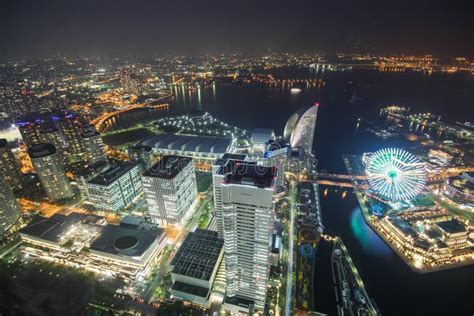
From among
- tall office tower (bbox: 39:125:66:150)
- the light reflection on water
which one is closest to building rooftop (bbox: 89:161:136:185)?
tall office tower (bbox: 39:125:66:150)

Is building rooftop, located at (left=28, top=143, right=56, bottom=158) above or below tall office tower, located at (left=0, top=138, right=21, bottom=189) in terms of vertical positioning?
above

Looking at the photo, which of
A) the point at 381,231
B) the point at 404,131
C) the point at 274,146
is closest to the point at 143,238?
the point at 274,146

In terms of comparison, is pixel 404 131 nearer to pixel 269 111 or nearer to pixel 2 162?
pixel 269 111

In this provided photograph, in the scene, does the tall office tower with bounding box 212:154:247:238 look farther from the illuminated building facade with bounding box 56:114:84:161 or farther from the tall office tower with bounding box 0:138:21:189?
the illuminated building facade with bounding box 56:114:84:161

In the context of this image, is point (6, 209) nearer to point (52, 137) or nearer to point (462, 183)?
point (52, 137)

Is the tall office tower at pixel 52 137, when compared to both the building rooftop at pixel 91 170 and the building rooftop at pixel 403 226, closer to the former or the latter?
the building rooftop at pixel 91 170

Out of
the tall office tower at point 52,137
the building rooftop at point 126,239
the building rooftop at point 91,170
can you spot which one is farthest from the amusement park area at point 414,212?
the tall office tower at point 52,137

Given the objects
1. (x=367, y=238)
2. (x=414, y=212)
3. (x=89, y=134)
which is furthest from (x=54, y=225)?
(x=414, y=212)
